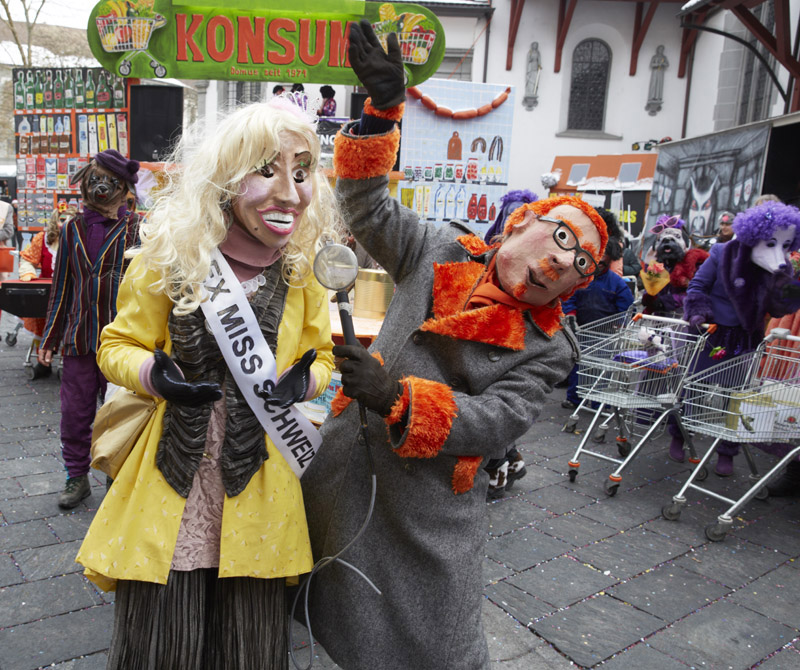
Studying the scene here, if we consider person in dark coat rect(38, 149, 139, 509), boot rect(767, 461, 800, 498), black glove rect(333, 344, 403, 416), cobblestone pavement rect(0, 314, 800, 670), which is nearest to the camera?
black glove rect(333, 344, 403, 416)

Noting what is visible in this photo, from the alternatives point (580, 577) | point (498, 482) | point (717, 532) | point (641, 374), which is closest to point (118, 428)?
point (580, 577)

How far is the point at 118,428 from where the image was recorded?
195 cm

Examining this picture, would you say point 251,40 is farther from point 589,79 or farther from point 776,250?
point 589,79

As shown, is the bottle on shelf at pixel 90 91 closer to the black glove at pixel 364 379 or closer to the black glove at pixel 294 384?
the black glove at pixel 294 384

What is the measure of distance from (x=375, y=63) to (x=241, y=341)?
79 cm

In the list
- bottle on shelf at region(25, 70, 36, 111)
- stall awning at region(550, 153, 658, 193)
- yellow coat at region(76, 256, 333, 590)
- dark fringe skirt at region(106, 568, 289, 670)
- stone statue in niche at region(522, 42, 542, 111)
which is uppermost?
stone statue in niche at region(522, 42, 542, 111)

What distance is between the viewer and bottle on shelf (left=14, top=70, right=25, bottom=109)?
8609 mm

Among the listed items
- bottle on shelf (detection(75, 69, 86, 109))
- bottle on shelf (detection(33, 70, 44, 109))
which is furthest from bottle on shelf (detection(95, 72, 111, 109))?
bottle on shelf (detection(33, 70, 44, 109))

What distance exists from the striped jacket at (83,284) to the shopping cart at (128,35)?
0.99 m

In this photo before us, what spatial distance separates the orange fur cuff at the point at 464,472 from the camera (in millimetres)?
1926

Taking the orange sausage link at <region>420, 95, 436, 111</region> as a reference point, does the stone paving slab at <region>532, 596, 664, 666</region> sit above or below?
below

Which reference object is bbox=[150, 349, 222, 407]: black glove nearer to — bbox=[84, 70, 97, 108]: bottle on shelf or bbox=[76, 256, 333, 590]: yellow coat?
bbox=[76, 256, 333, 590]: yellow coat

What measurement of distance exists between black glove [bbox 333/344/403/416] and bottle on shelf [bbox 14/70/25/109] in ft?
28.8

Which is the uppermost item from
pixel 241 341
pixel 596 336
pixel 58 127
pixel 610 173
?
pixel 610 173
